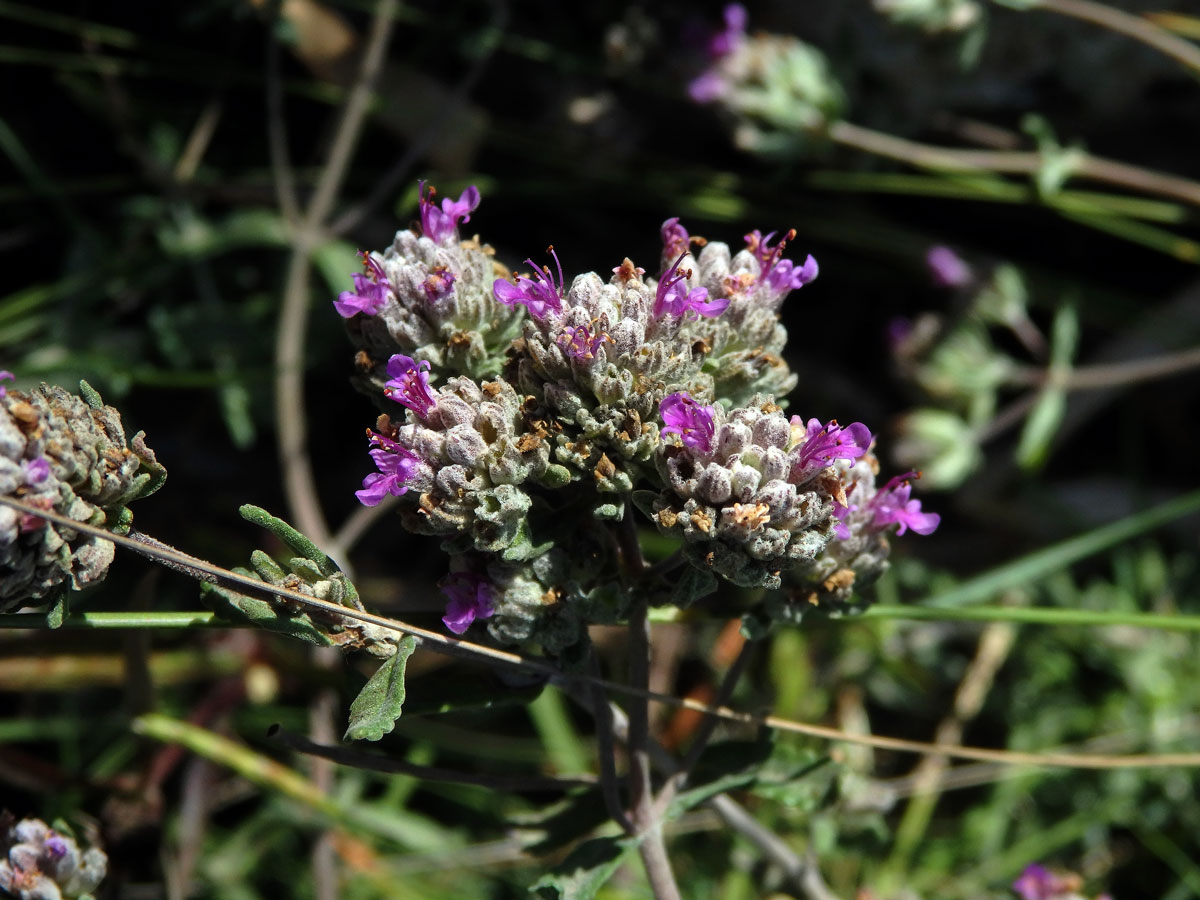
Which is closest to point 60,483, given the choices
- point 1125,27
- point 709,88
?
point 709,88

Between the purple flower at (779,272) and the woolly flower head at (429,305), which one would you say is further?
the purple flower at (779,272)

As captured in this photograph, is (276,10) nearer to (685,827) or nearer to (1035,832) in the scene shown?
(685,827)

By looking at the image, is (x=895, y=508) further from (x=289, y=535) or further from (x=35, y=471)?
(x=35, y=471)

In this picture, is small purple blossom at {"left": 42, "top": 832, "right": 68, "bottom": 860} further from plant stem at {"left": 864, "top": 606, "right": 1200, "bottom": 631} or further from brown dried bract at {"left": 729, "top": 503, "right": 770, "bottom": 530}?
plant stem at {"left": 864, "top": 606, "right": 1200, "bottom": 631}

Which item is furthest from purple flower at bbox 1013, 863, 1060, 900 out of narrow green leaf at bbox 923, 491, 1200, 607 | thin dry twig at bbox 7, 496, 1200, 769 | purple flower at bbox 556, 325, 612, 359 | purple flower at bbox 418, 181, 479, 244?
purple flower at bbox 418, 181, 479, 244

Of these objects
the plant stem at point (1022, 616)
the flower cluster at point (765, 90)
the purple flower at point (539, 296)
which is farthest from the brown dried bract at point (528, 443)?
the flower cluster at point (765, 90)

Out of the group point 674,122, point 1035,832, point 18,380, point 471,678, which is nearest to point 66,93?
point 18,380

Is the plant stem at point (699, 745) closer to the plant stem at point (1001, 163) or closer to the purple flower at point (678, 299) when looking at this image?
the purple flower at point (678, 299)
